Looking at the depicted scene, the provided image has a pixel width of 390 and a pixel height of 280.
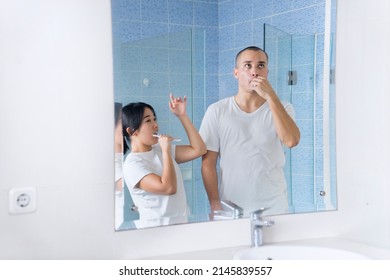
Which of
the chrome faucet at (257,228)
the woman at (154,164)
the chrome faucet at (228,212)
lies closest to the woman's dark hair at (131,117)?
the woman at (154,164)

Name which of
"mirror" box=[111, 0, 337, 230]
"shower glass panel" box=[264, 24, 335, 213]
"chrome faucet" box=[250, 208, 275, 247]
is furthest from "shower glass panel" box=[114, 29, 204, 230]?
"shower glass panel" box=[264, 24, 335, 213]

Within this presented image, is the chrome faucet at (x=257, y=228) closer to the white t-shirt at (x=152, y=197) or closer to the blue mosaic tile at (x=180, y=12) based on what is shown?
the white t-shirt at (x=152, y=197)

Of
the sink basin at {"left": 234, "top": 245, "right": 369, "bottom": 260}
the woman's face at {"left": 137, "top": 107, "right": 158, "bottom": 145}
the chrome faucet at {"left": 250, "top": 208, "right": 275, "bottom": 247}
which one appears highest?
the woman's face at {"left": 137, "top": 107, "right": 158, "bottom": 145}

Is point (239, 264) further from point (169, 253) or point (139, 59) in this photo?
point (139, 59)

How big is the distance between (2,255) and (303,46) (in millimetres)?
1277

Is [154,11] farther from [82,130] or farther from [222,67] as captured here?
[82,130]

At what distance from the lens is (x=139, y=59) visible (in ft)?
5.47

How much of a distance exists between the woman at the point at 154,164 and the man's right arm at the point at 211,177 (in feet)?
0.14

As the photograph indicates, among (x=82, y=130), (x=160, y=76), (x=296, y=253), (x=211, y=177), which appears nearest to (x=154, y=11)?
(x=160, y=76)

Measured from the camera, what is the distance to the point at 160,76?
5.57 ft

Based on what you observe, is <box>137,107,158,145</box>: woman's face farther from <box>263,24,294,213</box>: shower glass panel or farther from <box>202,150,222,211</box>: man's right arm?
<box>263,24,294,213</box>: shower glass panel

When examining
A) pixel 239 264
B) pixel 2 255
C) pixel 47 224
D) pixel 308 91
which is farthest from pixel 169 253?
pixel 308 91

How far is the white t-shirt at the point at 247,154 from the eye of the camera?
181cm

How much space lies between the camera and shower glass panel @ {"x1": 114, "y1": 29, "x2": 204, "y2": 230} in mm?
1643
